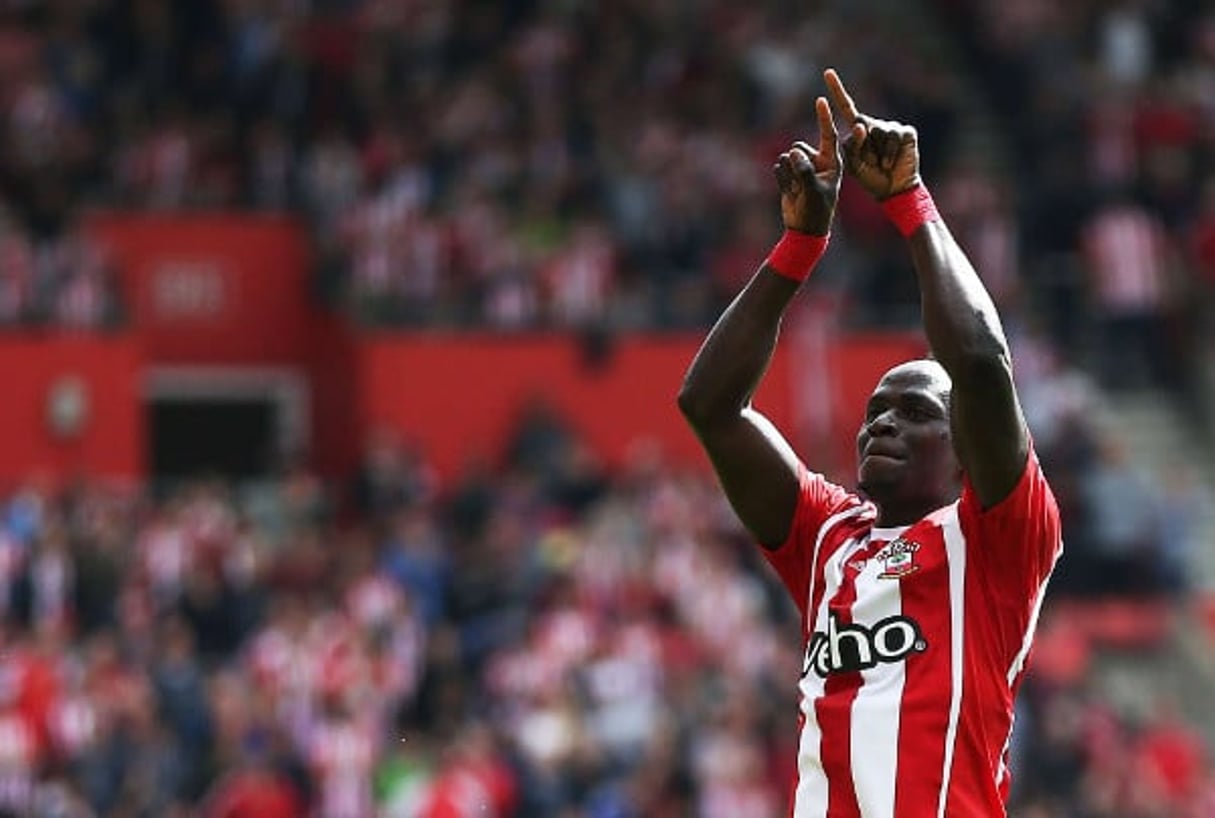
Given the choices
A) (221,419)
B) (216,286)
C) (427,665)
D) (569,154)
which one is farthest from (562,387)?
(427,665)

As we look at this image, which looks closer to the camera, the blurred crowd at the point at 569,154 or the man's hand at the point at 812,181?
the man's hand at the point at 812,181

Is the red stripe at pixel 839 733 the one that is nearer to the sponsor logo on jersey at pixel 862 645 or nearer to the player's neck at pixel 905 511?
the sponsor logo on jersey at pixel 862 645

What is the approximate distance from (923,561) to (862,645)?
0.22m

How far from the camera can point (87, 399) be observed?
21.2 meters

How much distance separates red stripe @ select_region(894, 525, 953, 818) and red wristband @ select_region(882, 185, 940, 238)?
686mm

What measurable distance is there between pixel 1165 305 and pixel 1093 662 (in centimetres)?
438

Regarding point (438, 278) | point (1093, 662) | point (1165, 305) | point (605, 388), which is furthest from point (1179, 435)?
point (438, 278)

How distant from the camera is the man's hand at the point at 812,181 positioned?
600 cm

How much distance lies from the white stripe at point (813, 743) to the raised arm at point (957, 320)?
0.47 m

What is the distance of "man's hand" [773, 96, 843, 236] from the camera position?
600cm

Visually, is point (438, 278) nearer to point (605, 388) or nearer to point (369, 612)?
point (605, 388)

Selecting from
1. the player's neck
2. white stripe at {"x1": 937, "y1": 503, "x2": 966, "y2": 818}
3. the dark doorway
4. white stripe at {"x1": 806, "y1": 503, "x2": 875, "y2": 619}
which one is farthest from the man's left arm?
the dark doorway

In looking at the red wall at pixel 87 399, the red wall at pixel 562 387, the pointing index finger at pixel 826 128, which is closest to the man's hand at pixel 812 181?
the pointing index finger at pixel 826 128

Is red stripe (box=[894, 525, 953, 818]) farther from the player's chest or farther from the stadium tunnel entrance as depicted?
the stadium tunnel entrance
